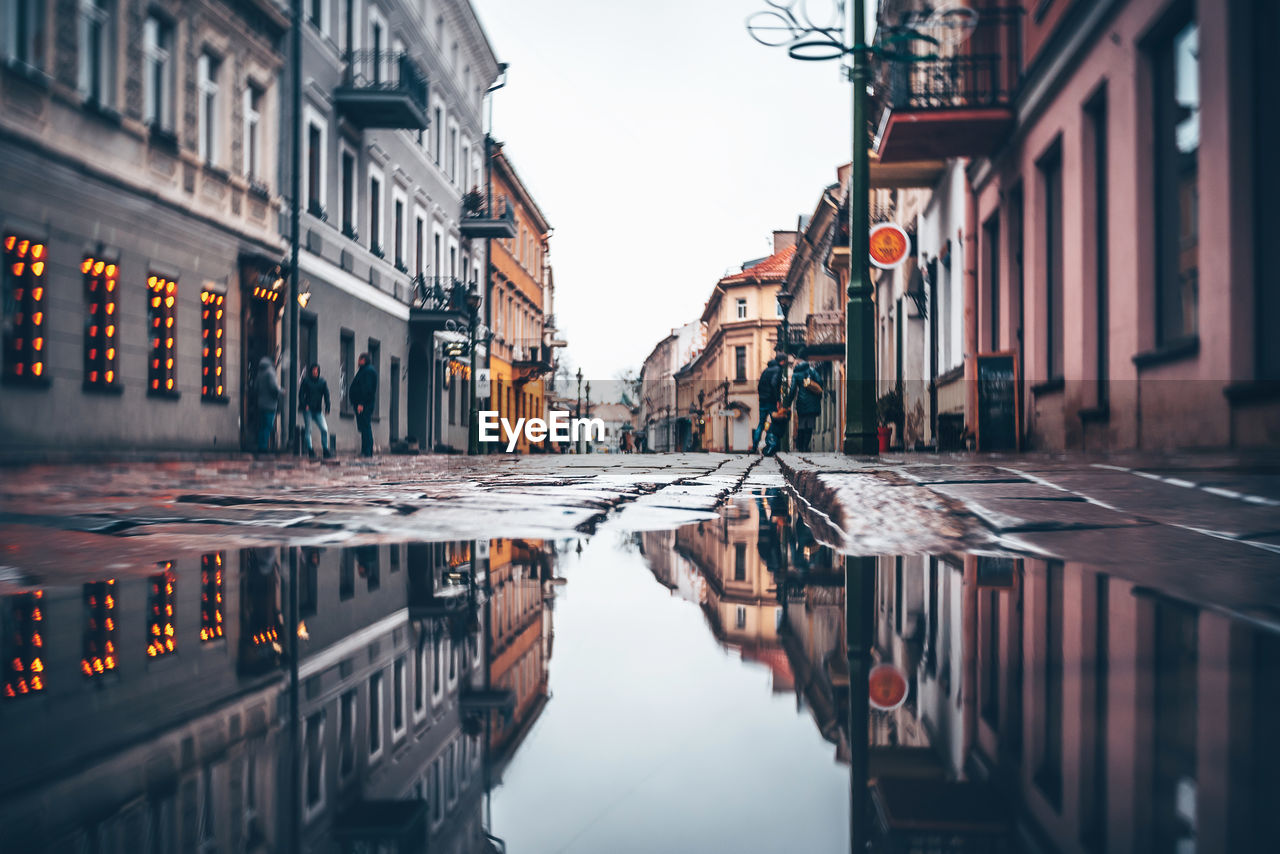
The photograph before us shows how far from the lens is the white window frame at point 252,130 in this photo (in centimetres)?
1775

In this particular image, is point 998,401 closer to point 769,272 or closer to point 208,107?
point 208,107

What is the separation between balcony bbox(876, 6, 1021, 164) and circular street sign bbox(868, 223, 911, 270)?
12.8 feet

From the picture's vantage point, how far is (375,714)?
3.52 feet

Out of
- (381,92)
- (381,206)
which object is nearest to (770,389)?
(381,92)

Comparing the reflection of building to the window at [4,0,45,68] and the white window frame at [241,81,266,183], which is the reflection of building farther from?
the white window frame at [241,81,266,183]

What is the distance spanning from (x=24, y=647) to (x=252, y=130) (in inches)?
724

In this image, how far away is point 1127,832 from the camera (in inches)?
28.0

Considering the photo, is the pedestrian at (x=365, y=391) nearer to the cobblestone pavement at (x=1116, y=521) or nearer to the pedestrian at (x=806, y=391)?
the pedestrian at (x=806, y=391)

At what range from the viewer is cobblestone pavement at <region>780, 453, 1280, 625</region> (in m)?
2.19

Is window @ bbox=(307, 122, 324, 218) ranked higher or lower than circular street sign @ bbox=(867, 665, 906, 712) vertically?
higher

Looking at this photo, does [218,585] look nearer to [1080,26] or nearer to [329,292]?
[1080,26]

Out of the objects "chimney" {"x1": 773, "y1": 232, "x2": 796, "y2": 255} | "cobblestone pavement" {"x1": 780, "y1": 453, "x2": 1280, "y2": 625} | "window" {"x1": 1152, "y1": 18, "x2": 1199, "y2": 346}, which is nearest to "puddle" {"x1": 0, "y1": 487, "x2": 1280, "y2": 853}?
"cobblestone pavement" {"x1": 780, "y1": 453, "x2": 1280, "y2": 625}

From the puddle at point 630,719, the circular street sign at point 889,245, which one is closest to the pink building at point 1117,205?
the circular street sign at point 889,245

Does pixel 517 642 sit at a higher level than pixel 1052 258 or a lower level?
lower
